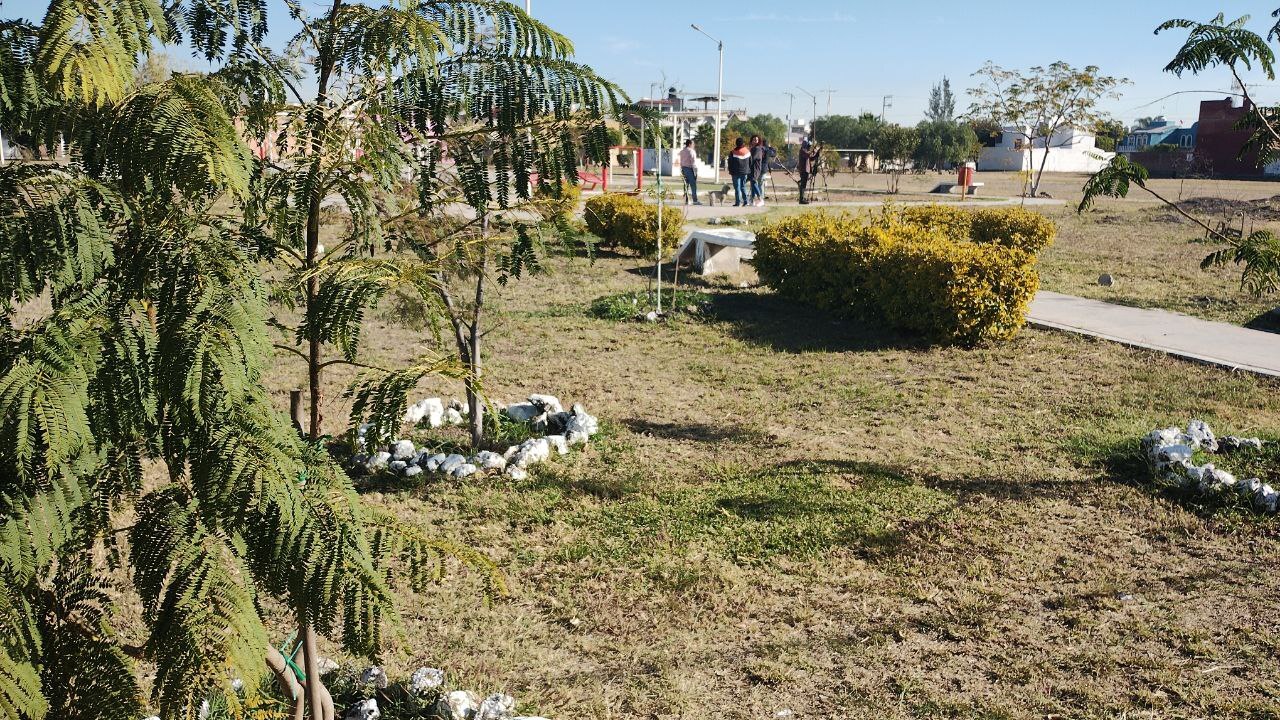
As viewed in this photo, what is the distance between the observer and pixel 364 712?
337 cm

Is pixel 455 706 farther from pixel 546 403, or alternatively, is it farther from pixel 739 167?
pixel 739 167

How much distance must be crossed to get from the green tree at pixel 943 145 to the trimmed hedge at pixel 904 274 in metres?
43.4

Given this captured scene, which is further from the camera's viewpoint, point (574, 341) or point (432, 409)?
point (574, 341)

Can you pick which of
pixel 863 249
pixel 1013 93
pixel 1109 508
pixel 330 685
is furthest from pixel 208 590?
pixel 1013 93

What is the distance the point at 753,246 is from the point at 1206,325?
5121mm

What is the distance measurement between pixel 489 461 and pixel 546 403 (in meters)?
1.05

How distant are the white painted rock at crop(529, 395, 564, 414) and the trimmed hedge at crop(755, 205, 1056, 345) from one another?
409 centimetres

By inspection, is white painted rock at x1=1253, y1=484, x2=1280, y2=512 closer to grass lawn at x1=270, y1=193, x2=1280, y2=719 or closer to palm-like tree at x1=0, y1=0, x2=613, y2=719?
grass lawn at x1=270, y1=193, x2=1280, y2=719

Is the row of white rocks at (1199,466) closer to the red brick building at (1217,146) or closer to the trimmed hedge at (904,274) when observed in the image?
the trimmed hedge at (904,274)

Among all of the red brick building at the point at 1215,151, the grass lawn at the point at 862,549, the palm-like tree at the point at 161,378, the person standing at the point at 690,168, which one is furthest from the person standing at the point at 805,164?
the red brick building at the point at 1215,151

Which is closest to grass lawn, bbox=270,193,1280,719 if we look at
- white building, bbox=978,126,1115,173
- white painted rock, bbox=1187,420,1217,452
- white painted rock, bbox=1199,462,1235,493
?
white painted rock, bbox=1199,462,1235,493

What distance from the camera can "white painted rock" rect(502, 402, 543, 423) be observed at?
278 inches

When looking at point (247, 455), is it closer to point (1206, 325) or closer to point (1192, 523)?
point (1192, 523)

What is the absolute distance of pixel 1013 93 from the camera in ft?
100
